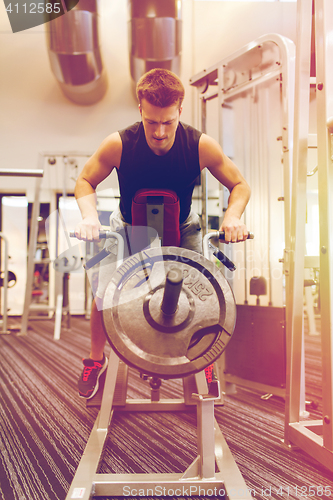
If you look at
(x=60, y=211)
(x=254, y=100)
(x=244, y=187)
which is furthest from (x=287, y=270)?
(x=60, y=211)

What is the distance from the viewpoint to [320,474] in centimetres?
106

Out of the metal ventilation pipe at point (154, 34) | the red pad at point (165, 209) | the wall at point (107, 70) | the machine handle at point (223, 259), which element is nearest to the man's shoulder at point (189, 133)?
the red pad at point (165, 209)

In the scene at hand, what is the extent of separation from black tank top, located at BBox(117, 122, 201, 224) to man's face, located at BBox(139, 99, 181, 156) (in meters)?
0.06

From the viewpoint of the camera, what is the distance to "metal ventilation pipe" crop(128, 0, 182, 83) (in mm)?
2656

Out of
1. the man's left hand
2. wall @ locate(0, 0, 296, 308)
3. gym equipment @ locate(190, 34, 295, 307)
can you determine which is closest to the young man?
the man's left hand

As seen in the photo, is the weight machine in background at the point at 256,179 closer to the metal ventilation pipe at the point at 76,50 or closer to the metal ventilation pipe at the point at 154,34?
the metal ventilation pipe at the point at 154,34

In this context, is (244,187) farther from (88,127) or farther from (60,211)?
(60,211)

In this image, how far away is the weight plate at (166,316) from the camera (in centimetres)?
75

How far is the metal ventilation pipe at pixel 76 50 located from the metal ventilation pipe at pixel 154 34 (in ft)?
1.04

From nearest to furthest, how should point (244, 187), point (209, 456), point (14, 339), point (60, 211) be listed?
1. point (209, 456)
2. point (244, 187)
3. point (14, 339)
4. point (60, 211)

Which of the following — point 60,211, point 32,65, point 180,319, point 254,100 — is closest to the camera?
point 180,319

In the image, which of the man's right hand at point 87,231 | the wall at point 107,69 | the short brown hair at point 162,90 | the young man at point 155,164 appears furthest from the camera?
the wall at point 107,69

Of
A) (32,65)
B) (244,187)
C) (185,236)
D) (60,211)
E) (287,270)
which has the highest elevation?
(32,65)

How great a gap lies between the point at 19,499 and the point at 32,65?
2917 millimetres
